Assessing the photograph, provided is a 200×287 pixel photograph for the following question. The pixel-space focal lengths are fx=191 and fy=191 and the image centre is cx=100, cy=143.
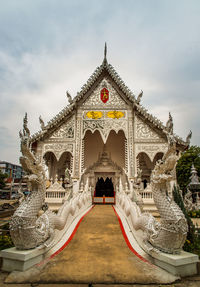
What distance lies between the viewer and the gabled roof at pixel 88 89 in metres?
10.5

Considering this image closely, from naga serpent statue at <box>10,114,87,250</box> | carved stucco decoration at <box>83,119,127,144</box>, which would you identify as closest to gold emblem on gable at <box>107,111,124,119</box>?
carved stucco decoration at <box>83,119,127,144</box>

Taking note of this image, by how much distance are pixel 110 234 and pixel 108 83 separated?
9.41 m

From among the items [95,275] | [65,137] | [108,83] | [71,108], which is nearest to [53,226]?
[95,275]

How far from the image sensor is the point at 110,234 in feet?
14.8

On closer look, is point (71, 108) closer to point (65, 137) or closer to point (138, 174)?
point (65, 137)

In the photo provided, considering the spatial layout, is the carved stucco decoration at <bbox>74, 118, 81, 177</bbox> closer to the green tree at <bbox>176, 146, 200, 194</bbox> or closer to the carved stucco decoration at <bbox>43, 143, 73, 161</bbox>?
the carved stucco decoration at <bbox>43, 143, 73, 161</bbox>

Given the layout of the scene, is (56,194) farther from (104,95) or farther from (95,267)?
(95,267)

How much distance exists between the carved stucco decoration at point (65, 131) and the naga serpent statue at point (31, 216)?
289 inches

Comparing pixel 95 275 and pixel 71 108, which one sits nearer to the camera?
pixel 95 275

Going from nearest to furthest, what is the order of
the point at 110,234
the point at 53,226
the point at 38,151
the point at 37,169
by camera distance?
1. the point at 37,169
2. the point at 53,226
3. the point at 110,234
4. the point at 38,151

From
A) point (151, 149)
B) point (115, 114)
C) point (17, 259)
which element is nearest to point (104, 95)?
point (115, 114)

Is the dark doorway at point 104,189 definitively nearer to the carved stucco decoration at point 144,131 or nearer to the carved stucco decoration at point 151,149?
the carved stucco decoration at point 151,149

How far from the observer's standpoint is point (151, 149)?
10.4 meters

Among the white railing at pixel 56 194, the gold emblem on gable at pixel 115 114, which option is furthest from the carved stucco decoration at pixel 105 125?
the white railing at pixel 56 194
